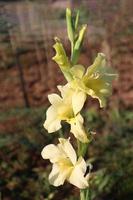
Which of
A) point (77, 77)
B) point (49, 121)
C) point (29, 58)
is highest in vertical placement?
point (77, 77)

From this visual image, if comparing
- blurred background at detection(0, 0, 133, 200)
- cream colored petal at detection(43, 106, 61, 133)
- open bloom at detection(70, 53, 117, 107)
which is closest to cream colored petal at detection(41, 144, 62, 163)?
cream colored petal at detection(43, 106, 61, 133)

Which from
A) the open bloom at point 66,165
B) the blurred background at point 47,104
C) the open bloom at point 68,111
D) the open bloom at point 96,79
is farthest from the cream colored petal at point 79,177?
the blurred background at point 47,104

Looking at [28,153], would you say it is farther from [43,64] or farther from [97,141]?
[43,64]

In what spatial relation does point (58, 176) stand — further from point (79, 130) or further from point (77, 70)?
point (77, 70)

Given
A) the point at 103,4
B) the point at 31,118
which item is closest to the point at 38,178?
the point at 31,118

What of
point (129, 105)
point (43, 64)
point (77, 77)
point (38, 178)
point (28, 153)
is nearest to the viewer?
point (77, 77)

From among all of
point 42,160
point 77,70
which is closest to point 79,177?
point 77,70

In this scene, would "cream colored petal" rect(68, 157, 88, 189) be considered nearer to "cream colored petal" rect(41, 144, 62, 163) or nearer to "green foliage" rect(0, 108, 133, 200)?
"cream colored petal" rect(41, 144, 62, 163)

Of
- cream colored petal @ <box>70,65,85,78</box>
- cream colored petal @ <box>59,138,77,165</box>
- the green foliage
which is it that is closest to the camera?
cream colored petal @ <box>70,65,85,78</box>
